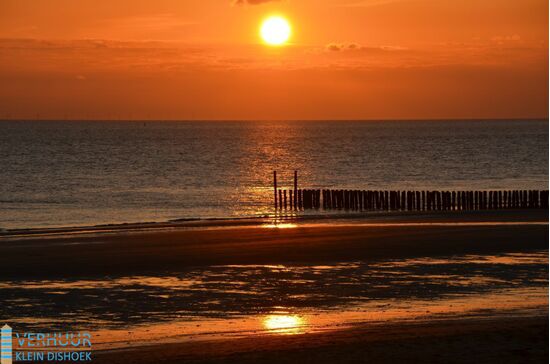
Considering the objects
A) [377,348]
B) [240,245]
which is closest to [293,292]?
[377,348]

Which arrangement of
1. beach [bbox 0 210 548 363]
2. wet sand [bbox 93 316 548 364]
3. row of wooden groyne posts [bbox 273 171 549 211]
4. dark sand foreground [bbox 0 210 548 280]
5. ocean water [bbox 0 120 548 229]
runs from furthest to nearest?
ocean water [bbox 0 120 548 229] → row of wooden groyne posts [bbox 273 171 549 211] → dark sand foreground [bbox 0 210 548 280] → beach [bbox 0 210 548 363] → wet sand [bbox 93 316 548 364]

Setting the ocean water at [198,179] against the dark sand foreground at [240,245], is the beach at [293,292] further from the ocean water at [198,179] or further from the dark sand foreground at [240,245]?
the ocean water at [198,179]

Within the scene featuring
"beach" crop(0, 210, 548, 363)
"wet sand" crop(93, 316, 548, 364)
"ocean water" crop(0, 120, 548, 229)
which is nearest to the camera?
"wet sand" crop(93, 316, 548, 364)

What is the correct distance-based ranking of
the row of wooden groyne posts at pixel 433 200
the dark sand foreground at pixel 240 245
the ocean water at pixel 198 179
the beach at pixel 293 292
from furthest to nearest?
the ocean water at pixel 198 179 < the row of wooden groyne posts at pixel 433 200 < the dark sand foreground at pixel 240 245 < the beach at pixel 293 292

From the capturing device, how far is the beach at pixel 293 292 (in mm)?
14266

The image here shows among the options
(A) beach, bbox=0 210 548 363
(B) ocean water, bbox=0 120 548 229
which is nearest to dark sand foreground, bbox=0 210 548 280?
(A) beach, bbox=0 210 548 363

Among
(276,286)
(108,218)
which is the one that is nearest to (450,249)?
(276,286)

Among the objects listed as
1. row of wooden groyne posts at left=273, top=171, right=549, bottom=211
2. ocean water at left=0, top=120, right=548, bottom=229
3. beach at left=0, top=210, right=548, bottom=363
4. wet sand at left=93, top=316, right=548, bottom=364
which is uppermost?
ocean water at left=0, top=120, right=548, bottom=229

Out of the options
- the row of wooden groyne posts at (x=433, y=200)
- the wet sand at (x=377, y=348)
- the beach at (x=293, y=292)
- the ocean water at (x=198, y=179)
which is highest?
the ocean water at (x=198, y=179)

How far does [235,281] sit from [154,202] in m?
42.8

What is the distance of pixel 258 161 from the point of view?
130625 mm

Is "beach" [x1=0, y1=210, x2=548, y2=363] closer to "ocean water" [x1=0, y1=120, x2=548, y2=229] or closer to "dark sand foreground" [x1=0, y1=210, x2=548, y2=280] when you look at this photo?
"dark sand foreground" [x1=0, y1=210, x2=548, y2=280]

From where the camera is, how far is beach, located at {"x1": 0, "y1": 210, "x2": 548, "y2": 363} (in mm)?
14266

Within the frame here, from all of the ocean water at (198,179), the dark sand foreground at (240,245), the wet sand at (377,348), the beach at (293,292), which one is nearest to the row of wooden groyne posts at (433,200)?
the ocean water at (198,179)
